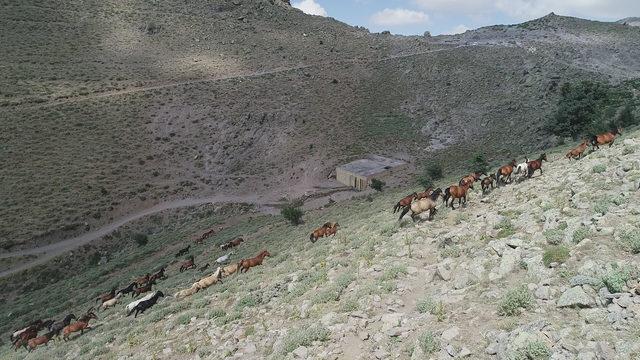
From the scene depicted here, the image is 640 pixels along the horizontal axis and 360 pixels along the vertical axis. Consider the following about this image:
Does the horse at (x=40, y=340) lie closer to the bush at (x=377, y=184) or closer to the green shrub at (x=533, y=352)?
the green shrub at (x=533, y=352)

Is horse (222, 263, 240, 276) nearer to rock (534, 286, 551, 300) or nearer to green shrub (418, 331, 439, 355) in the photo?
green shrub (418, 331, 439, 355)

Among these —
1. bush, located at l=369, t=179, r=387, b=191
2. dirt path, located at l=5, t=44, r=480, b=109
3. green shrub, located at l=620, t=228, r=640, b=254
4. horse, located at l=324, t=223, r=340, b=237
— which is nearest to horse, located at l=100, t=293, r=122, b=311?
horse, located at l=324, t=223, r=340, b=237

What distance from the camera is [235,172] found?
188 feet

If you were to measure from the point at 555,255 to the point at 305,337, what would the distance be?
5717mm

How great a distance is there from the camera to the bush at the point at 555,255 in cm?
942

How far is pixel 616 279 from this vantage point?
26.3 feet

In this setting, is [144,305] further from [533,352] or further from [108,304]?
[533,352]

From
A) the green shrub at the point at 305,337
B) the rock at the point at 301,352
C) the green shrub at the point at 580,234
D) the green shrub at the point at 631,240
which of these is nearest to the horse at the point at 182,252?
the green shrub at the point at 305,337

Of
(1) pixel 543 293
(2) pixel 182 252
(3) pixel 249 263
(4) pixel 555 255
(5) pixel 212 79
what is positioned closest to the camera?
(1) pixel 543 293

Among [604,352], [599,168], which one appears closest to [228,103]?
[599,168]

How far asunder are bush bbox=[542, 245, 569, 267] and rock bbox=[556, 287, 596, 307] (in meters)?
1.15

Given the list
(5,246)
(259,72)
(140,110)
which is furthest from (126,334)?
(259,72)

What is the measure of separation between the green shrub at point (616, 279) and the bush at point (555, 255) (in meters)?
1.15

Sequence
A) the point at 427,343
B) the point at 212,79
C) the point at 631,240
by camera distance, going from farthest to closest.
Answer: the point at 212,79
the point at 631,240
the point at 427,343
